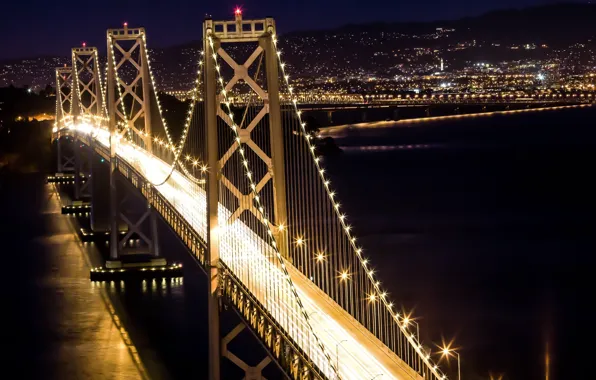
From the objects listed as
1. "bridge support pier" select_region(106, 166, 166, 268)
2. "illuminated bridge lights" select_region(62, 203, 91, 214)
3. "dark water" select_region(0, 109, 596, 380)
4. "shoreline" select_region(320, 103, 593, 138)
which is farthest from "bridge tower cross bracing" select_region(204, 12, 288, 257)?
"shoreline" select_region(320, 103, 593, 138)

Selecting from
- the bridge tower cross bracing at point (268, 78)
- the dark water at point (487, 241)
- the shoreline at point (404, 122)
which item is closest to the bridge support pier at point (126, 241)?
the dark water at point (487, 241)

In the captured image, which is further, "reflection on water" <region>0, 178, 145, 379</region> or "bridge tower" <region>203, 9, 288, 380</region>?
"reflection on water" <region>0, 178, 145, 379</region>

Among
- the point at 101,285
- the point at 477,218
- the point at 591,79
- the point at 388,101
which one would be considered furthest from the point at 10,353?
the point at 591,79

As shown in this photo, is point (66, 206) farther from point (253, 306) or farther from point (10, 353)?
point (253, 306)

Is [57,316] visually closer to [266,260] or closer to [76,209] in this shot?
[266,260]

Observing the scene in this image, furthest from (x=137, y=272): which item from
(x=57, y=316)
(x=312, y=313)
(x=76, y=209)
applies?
(x=76, y=209)

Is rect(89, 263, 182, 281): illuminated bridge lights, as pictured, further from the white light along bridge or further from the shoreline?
the shoreline

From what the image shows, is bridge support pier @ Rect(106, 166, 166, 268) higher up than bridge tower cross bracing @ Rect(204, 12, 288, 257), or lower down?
lower down

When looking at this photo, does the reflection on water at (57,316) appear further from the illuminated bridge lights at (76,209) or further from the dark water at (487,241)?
the dark water at (487,241)
